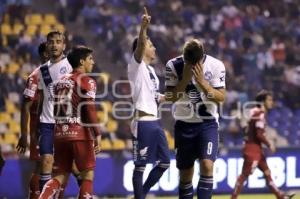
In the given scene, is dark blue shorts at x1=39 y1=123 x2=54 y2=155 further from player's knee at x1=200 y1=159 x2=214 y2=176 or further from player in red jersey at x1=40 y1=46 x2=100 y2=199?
player's knee at x1=200 y1=159 x2=214 y2=176

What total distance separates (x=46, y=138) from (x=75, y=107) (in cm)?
149

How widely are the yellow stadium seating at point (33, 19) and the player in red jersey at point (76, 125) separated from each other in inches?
486

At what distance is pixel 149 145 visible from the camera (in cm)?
1094

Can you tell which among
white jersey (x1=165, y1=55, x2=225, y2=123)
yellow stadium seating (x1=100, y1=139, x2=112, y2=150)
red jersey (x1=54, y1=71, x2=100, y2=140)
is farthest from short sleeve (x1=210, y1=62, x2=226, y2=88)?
yellow stadium seating (x1=100, y1=139, x2=112, y2=150)

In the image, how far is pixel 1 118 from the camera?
18.2m

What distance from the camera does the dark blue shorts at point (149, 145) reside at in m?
10.9

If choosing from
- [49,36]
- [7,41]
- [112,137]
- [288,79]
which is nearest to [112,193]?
[112,137]

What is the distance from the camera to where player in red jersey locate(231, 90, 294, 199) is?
45.3 ft

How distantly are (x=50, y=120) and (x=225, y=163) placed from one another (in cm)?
577

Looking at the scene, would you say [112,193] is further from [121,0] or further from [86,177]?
[121,0]

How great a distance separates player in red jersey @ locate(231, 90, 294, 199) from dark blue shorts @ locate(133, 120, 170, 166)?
313 centimetres

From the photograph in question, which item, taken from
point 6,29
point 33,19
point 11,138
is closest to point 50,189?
point 11,138

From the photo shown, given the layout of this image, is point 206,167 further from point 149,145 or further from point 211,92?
point 149,145

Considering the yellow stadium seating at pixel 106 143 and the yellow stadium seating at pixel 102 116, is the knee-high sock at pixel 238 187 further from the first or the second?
the yellow stadium seating at pixel 102 116
